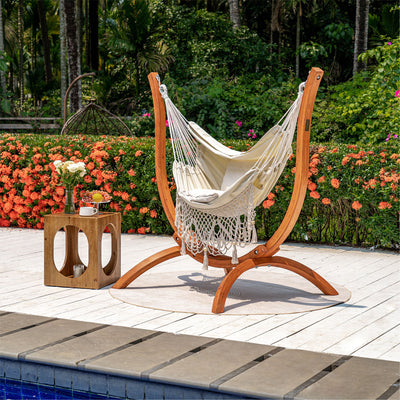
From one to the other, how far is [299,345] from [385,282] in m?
1.52

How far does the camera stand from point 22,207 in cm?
644

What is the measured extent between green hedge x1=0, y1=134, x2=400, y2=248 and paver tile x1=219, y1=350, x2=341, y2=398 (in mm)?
2643

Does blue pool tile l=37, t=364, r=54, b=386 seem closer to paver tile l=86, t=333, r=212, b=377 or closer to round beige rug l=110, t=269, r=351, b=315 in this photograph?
paver tile l=86, t=333, r=212, b=377

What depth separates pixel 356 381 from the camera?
2.25 metres

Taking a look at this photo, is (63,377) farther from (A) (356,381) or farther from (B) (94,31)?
(B) (94,31)

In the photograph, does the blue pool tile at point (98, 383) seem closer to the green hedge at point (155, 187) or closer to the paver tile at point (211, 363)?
the paver tile at point (211, 363)

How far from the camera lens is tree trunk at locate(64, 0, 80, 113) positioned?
10797 millimetres

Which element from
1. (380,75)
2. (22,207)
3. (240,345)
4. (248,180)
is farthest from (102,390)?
(380,75)

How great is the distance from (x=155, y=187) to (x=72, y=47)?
607 centimetres

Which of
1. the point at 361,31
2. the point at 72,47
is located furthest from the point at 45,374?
the point at 361,31

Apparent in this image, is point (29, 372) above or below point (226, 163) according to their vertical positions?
below

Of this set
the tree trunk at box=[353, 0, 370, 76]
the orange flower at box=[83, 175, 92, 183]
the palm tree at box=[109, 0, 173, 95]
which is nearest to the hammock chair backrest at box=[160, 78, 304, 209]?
the orange flower at box=[83, 175, 92, 183]

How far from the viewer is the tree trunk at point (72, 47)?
1080 cm

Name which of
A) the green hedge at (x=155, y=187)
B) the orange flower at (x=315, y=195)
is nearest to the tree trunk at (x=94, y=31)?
the green hedge at (x=155, y=187)
